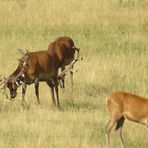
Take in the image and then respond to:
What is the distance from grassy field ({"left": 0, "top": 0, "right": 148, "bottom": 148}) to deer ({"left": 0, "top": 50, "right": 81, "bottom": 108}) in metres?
0.45

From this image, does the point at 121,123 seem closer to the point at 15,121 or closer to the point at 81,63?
the point at 15,121

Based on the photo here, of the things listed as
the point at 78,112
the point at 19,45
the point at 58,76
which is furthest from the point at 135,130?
the point at 19,45

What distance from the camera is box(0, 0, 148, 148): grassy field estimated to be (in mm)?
10938

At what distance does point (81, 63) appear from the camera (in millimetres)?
17078

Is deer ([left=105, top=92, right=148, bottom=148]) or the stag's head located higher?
the stag's head

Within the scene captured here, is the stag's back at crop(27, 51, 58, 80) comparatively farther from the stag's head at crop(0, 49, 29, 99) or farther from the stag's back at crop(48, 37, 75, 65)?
the stag's back at crop(48, 37, 75, 65)

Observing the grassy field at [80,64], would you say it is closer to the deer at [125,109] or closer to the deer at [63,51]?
the deer at [125,109]

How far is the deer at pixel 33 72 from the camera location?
1238cm

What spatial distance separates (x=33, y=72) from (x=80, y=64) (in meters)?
4.50

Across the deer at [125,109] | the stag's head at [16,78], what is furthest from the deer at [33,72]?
the deer at [125,109]

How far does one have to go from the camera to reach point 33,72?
1255 centimetres

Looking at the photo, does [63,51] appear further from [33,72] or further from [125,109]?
[125,109]

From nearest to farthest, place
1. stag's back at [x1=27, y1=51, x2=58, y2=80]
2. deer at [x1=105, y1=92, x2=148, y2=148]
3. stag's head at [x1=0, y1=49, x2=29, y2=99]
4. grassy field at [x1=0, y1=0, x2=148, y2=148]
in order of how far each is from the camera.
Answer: deer at [x1=105, y1=92, x2=148, y2=148]
grassy field at [x1=0, y1=0, x2=148, y2=148]
stag's head at [x1=0, y1=49, x2=29, y2=99]
stag's back at [x1=27, y1=51, x2=58, y2=80]

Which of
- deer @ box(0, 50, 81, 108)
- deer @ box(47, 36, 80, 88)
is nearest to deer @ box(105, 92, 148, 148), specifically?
deer @ box(0, 50, 81, 108)
